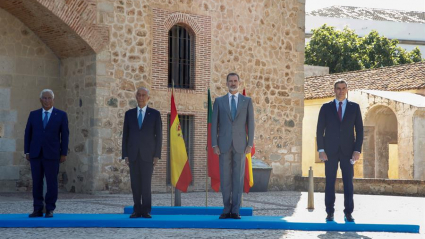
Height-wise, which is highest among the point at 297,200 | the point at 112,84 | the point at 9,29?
the point at 9,29

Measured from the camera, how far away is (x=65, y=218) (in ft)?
27.8

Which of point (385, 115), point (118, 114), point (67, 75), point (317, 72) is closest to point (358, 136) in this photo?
point (118, 114)

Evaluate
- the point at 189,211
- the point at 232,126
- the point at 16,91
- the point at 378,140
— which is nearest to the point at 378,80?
the point at 378,140

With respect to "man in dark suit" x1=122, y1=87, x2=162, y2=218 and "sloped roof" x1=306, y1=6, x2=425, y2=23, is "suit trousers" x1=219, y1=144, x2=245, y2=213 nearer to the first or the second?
"man in dark suit" x1=122, y1=87, x2=162, y2=218

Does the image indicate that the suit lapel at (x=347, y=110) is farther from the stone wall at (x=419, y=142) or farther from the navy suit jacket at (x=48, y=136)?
the stone wall at (x=419, y=142)

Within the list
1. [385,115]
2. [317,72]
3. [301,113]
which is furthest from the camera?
[317,72]

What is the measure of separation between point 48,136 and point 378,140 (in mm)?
17676

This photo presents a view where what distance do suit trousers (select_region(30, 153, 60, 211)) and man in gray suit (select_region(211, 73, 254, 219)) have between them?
201 cm

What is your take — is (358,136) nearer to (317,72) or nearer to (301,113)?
(301,113)

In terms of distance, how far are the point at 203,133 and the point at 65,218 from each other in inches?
331

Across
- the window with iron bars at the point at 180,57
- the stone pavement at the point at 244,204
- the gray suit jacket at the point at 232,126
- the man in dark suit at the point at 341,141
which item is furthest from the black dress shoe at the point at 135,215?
the window with iron bars at the point at 180,57

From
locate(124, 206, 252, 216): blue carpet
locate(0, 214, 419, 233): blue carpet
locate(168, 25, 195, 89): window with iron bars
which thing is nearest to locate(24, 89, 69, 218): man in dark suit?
locate(0, 214, 419, 233): blue carpet

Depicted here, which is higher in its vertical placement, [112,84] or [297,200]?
[112,84]

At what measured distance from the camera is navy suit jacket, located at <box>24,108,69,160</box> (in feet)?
28.1
